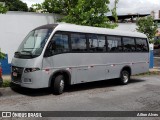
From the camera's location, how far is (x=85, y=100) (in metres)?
11.9

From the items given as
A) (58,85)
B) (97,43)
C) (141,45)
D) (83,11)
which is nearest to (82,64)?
(97,43)

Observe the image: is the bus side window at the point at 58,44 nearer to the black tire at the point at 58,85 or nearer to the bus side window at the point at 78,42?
the bus side window at the point at 78,42

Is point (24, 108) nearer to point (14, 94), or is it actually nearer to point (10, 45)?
point (14, 94)

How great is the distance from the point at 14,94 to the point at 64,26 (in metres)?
3.51

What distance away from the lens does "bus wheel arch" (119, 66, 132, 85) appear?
55.5 ft

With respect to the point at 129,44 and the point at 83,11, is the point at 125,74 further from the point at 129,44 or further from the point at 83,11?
the point at 83,11

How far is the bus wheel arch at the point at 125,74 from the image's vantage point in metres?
16.9

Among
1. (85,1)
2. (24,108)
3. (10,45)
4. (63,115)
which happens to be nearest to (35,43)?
(24,108)

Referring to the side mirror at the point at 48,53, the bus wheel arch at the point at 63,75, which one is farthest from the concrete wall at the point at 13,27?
the side mirror at the point at 48,53

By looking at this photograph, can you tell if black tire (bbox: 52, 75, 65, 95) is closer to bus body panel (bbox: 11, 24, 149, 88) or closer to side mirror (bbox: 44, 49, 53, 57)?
bus body panel (bbox: 11, 24, 149, 88)

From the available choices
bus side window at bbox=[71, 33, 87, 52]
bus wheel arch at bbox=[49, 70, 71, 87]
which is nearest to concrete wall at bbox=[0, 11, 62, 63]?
bus side window at bbox=[71, 33, 87, 52]

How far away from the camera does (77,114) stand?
31.4 feet

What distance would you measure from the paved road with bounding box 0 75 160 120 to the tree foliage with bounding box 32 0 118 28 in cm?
562

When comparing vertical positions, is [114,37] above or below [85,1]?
below
